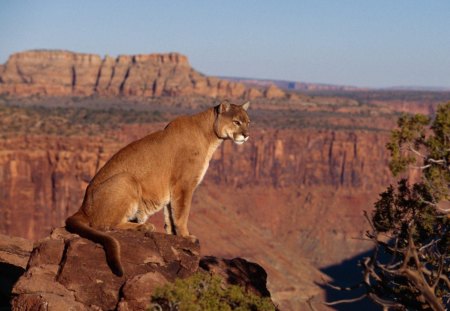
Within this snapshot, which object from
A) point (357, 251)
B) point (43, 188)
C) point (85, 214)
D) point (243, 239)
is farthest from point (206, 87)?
point (85, 214)

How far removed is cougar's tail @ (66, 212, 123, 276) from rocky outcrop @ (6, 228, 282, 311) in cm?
11

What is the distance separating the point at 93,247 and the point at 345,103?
373 ft

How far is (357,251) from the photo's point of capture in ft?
256

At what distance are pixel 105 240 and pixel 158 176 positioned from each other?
1533 mm

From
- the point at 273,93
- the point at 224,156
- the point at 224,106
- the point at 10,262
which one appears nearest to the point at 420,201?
the point at 224,106

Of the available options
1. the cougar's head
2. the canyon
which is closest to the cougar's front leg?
the cougar's head

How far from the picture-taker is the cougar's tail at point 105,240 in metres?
10.8

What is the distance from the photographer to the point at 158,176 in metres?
12.0

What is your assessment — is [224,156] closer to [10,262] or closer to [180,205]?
[10,262]

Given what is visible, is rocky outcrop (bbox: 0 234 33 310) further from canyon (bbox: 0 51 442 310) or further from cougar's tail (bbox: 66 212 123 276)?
canyon (bbox: 0 51 442 310)

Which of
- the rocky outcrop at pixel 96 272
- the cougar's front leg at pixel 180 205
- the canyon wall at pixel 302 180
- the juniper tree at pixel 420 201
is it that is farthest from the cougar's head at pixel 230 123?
the canyon wall at pixel 302 180

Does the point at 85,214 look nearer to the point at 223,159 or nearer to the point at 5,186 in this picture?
the point at 5,186

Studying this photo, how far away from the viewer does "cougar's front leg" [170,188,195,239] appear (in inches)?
471

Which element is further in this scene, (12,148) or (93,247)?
(12,148)
